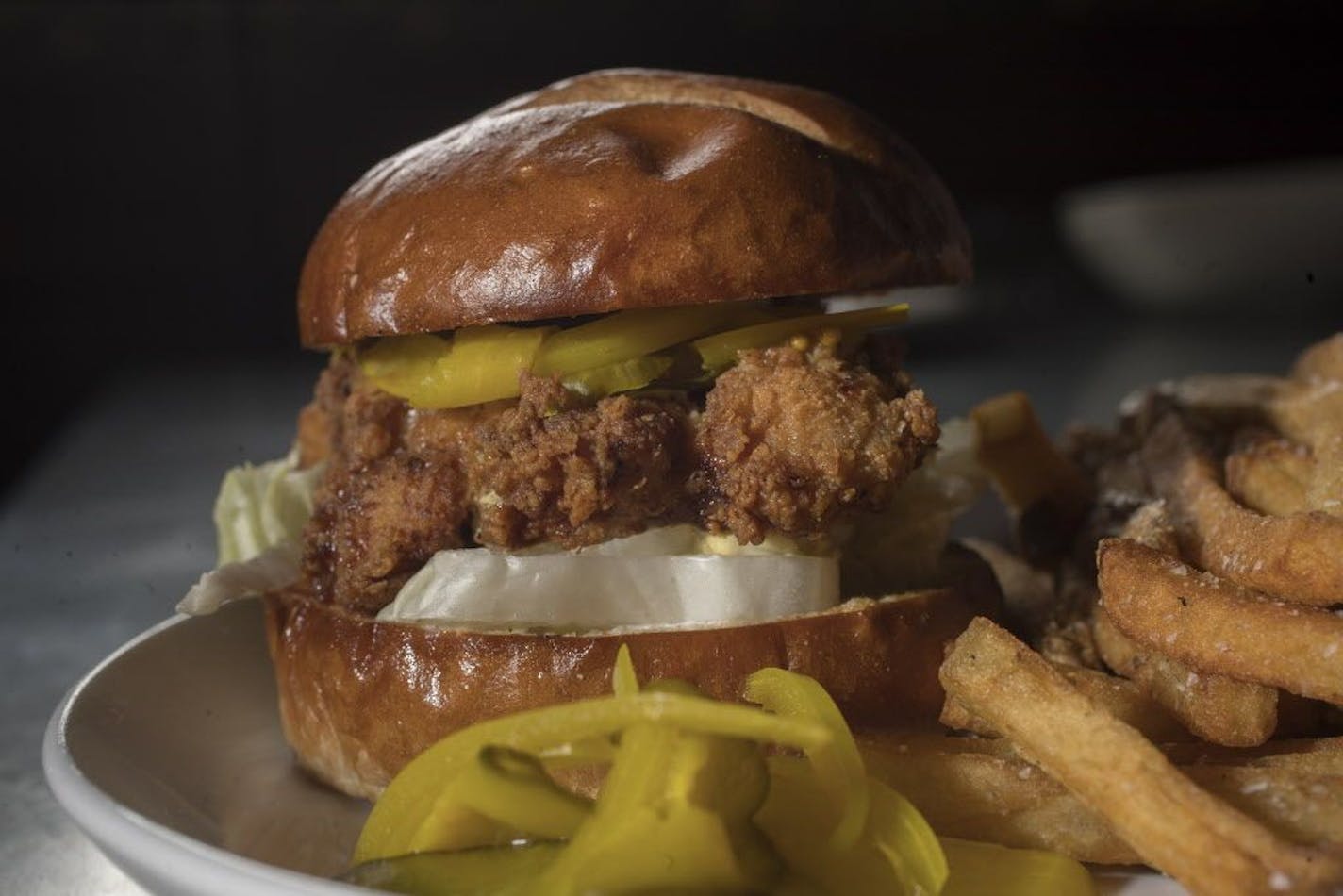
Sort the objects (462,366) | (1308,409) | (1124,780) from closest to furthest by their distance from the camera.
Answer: (1124,780) < (462,366) < (1308,409)

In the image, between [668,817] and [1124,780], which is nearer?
[668,817]

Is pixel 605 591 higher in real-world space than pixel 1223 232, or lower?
higher

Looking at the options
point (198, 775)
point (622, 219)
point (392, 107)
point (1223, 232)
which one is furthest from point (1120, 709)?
point (392, 107)

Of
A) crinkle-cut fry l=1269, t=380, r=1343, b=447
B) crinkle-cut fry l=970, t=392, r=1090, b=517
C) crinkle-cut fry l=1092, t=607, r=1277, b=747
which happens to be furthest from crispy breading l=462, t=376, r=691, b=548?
crinkle-cut fry l=1269, t=380, r=1343, b=447

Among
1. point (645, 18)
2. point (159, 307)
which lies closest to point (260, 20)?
point (159, 307)

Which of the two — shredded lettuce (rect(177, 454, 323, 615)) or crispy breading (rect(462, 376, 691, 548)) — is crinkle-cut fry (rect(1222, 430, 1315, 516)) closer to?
crispy breading (rect(462, 376, 691, 548))

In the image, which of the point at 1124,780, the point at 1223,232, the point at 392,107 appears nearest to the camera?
the point at 1124,780

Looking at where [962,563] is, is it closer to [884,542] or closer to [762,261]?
[884,542]

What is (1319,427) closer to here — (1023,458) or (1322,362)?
(1322,362)
